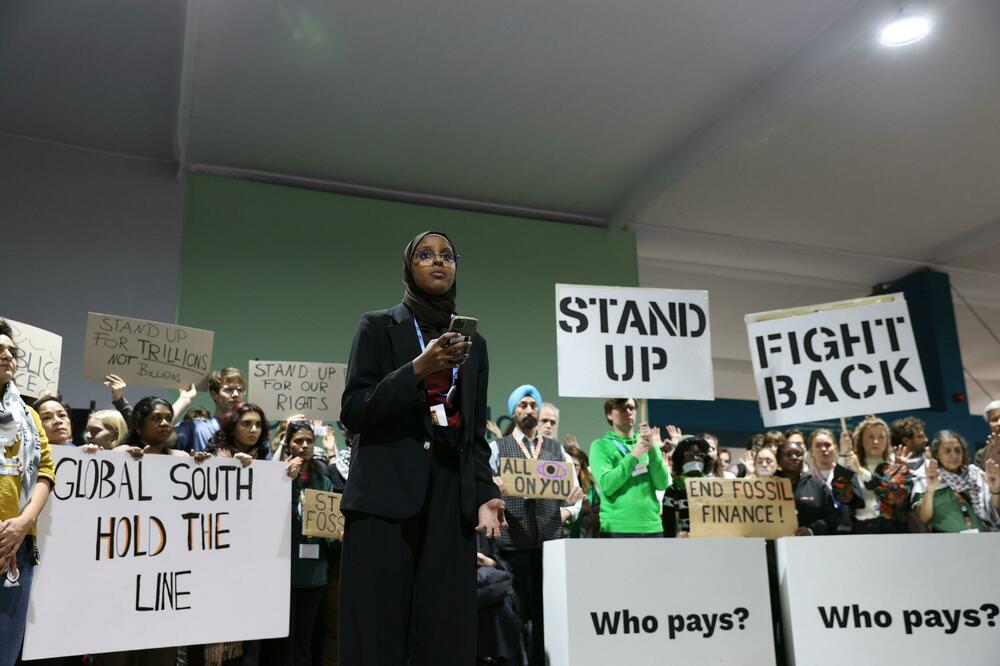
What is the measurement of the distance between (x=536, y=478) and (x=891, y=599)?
1842 millimetres

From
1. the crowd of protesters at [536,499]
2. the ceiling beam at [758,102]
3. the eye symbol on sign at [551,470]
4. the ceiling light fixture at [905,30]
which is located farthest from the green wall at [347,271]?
the ceiling light fixture at [905,30]

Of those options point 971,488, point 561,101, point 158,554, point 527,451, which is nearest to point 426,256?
point 158,554

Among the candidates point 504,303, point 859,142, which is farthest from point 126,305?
point 859,142

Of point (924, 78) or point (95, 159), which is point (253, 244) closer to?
point (95, 159)

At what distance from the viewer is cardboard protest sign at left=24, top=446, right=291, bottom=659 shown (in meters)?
3.58

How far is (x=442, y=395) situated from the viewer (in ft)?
6.98

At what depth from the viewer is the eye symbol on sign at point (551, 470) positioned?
4723 millimetres

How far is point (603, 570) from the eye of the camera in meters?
3.59

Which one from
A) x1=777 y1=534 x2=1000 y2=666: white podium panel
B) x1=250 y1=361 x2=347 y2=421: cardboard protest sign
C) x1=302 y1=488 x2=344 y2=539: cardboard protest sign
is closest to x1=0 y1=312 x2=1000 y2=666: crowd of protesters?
x1=302 y1=488 x2=344 y2=539: cardboard protest sign

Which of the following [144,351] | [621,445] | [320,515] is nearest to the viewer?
[320,515]

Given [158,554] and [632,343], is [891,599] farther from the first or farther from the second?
[158,554]

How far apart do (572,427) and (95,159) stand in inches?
191

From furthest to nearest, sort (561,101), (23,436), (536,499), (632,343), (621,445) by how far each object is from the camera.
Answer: (561,101)
(621,445)
(536,499)
(632,343)
(23,436)

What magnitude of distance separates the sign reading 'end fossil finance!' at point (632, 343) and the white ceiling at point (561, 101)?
6.95 ft
